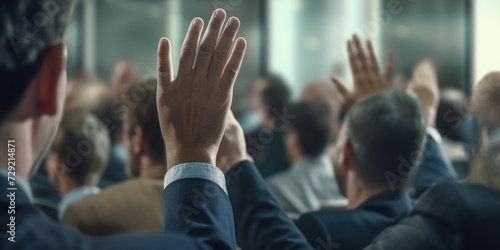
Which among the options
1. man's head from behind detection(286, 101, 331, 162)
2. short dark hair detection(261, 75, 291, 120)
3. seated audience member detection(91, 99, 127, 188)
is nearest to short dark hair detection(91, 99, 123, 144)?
seated audience member detection(91, 99, 127, 188)

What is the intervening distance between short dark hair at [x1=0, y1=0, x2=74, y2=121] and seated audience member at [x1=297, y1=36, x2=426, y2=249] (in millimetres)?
793

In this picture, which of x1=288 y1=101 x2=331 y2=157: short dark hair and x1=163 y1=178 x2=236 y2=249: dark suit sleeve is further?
x1=288 y1=101 x2=331 y2=157: short dark hair

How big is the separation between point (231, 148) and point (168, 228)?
11.4 inches

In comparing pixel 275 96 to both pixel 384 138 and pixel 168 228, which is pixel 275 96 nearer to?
pixel 384 138

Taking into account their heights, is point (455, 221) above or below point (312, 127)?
above

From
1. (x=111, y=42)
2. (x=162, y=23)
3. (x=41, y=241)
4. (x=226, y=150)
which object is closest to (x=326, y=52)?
(x=162, y=23)

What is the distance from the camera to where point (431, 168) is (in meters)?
1.59

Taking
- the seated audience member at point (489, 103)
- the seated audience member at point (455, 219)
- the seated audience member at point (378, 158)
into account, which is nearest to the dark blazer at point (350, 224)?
the seated audience member at point (378, 158)

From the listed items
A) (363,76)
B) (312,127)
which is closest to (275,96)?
(312,127)

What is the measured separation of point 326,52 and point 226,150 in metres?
4.73

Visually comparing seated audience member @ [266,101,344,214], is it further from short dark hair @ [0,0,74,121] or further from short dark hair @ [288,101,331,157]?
short dark hair @ [0,0,74,121]

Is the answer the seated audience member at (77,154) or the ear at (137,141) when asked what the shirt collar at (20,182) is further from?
the seated audience member at (77,154)

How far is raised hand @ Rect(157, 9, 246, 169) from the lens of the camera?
871 millimetres

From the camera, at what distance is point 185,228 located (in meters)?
0.84
